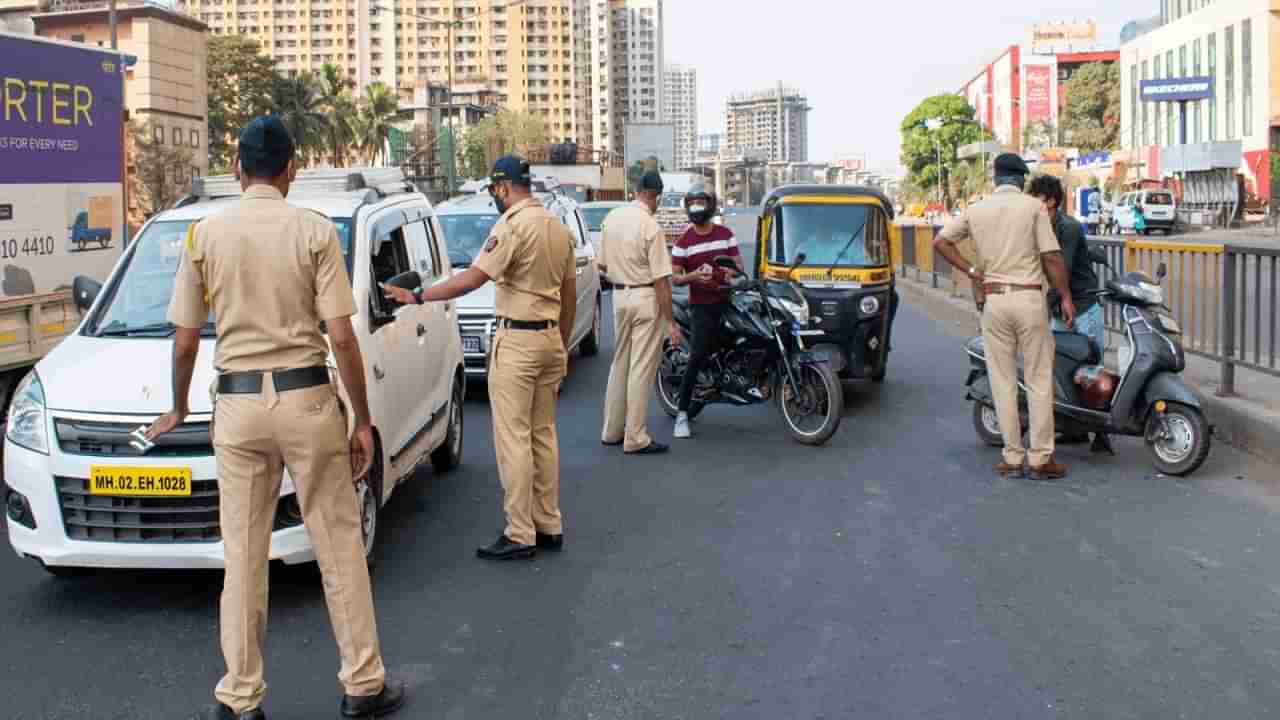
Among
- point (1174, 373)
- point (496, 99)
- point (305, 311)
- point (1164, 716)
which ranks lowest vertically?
point (1164, 716)

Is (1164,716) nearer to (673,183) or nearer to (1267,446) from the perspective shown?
(1267,446)

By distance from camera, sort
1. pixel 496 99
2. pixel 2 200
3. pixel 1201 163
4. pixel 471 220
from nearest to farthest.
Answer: pixel 2 200
pixel 471 220
pixel 1201 163
pixel 496 99

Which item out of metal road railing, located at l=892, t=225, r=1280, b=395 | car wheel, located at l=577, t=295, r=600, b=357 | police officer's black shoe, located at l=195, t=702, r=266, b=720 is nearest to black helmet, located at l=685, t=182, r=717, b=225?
metal road railing, located at l=892, t=225, r=1280, b=395

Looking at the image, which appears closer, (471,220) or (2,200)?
(2,200)

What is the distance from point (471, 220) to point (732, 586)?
29.7 feet

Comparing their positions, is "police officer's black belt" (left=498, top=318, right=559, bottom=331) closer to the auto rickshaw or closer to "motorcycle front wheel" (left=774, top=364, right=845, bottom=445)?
"motorcycle front wheel" (left=774, top=364, right=845, bottom=445)

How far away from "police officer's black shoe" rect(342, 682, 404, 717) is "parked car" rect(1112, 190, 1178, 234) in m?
56.4

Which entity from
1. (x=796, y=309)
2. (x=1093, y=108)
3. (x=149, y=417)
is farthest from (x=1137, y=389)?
(x=1093, y=108)

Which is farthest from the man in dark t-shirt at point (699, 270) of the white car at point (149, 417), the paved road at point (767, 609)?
the white car at point (149, 417)

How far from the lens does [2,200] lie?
33.3 feet

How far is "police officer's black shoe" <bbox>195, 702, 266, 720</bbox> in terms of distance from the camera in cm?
464

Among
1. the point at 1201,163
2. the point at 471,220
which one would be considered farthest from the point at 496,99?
the point at 471,220

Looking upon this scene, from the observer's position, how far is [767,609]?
602 cm

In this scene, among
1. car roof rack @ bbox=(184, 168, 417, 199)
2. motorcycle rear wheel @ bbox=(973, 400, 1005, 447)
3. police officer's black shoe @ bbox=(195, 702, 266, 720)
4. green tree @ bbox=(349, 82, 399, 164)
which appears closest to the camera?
police officer's black shoe @ bbox=(195, 702, 266, 720)
